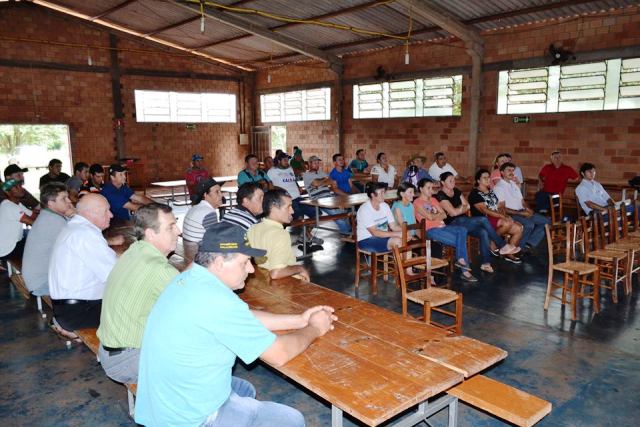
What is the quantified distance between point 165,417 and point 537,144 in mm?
9167

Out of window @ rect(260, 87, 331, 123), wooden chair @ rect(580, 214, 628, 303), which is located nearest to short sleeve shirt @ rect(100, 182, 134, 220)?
wooden chair @ rect(580, 214, 628, 303)

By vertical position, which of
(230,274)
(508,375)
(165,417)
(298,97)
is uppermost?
(298,97)

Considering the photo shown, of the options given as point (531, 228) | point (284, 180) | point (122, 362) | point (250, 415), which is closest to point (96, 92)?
point (284, 180)

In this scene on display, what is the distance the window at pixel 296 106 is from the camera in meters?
13.5

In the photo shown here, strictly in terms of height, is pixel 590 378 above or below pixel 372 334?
below

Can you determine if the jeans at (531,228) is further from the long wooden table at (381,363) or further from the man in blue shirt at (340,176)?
the long wooden table at (381,363)

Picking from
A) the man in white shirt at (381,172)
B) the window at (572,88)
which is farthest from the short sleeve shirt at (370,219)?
the window at (572,88)

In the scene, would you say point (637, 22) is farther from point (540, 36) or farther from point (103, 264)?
point (103, 264)

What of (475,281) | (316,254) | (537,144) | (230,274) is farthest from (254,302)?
(537,144)

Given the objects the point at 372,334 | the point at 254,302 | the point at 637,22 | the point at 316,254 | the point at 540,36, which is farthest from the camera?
the point at 540,36

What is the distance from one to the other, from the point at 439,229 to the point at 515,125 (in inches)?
196

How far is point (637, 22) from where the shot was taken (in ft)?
25.7

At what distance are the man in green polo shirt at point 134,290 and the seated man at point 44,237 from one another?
1.80 meters

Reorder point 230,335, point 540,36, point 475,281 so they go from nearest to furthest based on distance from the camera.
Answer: point 230,335 < point 475,281 < point 540,36
